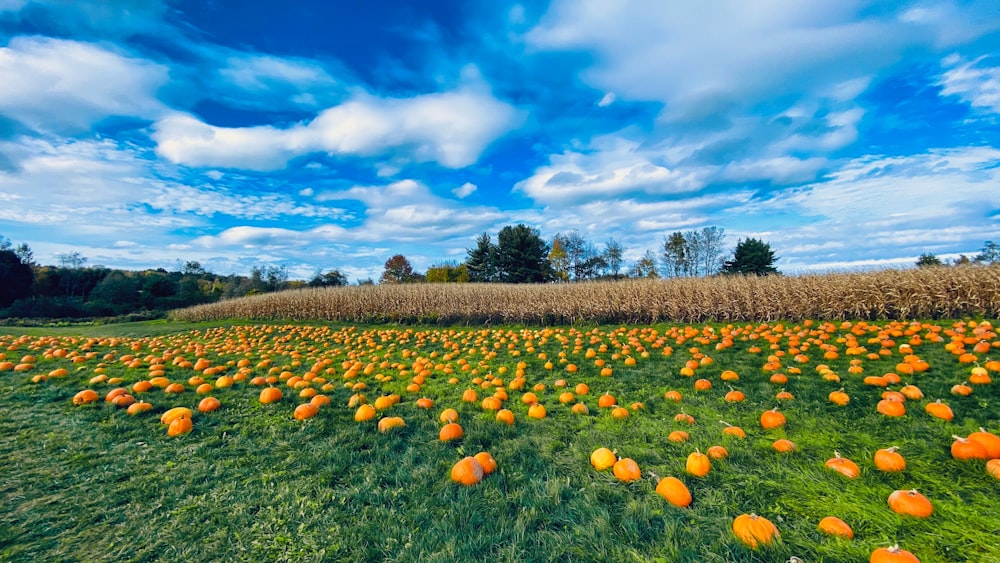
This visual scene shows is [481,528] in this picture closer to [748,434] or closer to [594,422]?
[594,422]

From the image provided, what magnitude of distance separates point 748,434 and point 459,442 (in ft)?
8.29

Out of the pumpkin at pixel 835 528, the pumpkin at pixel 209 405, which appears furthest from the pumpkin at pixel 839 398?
the pumpkin at pixel 209 405

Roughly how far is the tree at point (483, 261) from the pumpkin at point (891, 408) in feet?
139

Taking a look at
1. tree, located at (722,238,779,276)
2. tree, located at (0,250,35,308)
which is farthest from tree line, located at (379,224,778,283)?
tree, located at (0,250,35,308)

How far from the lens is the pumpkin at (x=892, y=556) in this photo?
1.67 meters

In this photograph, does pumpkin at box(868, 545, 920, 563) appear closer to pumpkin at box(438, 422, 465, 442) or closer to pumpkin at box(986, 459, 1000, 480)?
pumpkin at box(986, 459, 1000, 480)

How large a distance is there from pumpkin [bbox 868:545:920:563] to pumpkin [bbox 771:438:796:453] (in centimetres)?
115

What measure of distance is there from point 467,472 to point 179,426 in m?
3.18

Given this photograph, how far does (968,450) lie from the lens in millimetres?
2537

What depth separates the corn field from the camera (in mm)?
9078

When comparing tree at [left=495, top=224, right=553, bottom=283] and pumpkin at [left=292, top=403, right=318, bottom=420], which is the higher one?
tree at [left=495, top=224, right=553, bottom=283]

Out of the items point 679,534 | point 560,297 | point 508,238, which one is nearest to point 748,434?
point 679,534

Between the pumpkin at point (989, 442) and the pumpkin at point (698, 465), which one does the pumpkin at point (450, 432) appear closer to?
the pumpkin at point (698, 465)

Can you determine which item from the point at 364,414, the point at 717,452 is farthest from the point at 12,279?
the point at 717,452
